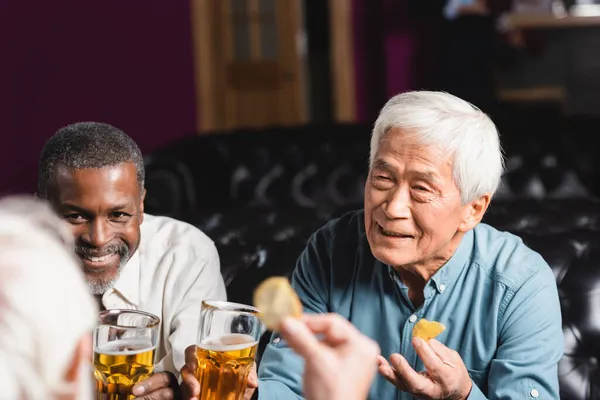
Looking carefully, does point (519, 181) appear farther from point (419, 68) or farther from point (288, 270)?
point (419, 68)

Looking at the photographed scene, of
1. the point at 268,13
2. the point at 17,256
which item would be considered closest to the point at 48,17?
the point at 268,13

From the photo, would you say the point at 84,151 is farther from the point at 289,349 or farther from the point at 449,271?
the point at 449,271

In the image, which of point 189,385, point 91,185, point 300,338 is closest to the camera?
point 300,338

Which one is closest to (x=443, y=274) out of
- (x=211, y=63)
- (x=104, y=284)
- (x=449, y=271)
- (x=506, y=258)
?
(x=449, y=271)

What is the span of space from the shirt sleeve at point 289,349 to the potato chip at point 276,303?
55 cm

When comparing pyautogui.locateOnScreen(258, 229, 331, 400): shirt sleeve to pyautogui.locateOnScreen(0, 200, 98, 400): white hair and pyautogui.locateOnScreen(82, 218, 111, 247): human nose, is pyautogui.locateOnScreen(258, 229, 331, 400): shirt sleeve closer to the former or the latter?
pyautogui.locateOnScreen(82, 218, 111, 247): human nose

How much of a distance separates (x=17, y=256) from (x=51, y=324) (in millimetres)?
74

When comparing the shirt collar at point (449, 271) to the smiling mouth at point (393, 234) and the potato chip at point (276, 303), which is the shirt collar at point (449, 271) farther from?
the potato chip at point (276, 303)

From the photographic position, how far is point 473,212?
1639 mm

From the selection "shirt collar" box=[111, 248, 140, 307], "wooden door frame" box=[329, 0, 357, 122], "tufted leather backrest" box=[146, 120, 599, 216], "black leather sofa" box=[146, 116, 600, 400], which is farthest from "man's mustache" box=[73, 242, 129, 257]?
"wooden door frame" box=[329, 0, 357, 122]

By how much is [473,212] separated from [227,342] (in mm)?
608

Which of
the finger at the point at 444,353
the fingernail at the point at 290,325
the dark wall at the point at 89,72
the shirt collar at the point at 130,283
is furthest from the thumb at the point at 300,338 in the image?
the dark wall at the point at 89,72

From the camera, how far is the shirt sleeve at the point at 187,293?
1648 millimetres

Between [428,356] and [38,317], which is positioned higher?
[38,317]
